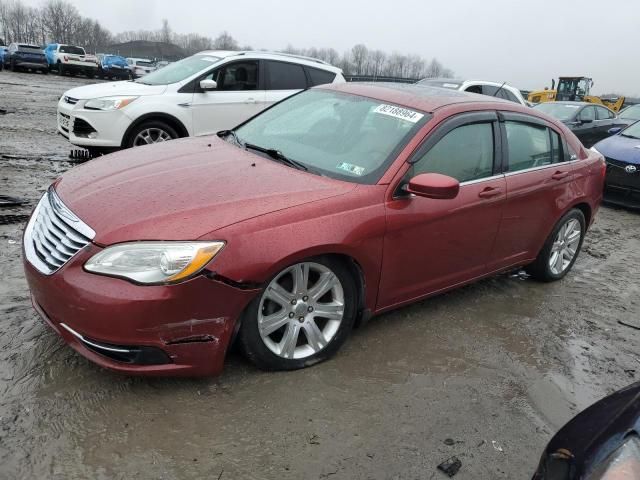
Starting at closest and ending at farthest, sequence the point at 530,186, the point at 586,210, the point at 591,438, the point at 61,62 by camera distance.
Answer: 1. the point at 591,438
2. the point at 530,186
3. the point at 586,210
4. the point at 61,62

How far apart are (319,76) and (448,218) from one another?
5514 millimetres

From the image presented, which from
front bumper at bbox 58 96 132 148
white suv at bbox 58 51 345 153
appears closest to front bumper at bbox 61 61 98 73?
white suv at bbox 58 51 345 153

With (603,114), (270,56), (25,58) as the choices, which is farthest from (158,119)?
(25,58)

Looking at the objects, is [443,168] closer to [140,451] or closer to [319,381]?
[319,381]

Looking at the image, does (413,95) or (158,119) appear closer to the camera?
(413,95)

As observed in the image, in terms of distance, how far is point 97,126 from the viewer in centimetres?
691

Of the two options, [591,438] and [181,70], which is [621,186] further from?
[591,438]

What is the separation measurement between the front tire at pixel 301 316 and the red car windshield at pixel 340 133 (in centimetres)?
62

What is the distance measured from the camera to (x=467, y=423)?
9.12ft

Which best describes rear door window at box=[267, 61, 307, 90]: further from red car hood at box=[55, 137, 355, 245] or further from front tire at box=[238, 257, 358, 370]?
front tire at box=[238, 257, 358, 370]

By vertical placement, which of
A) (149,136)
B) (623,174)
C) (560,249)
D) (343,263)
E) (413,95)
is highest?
(413,95)

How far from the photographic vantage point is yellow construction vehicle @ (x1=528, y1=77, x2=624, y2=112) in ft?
91.3

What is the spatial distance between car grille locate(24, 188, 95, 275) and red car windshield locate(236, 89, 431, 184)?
1.36 metres

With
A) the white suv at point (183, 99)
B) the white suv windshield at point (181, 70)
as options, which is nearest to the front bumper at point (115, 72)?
the white suv windshield at point (181, 70)
